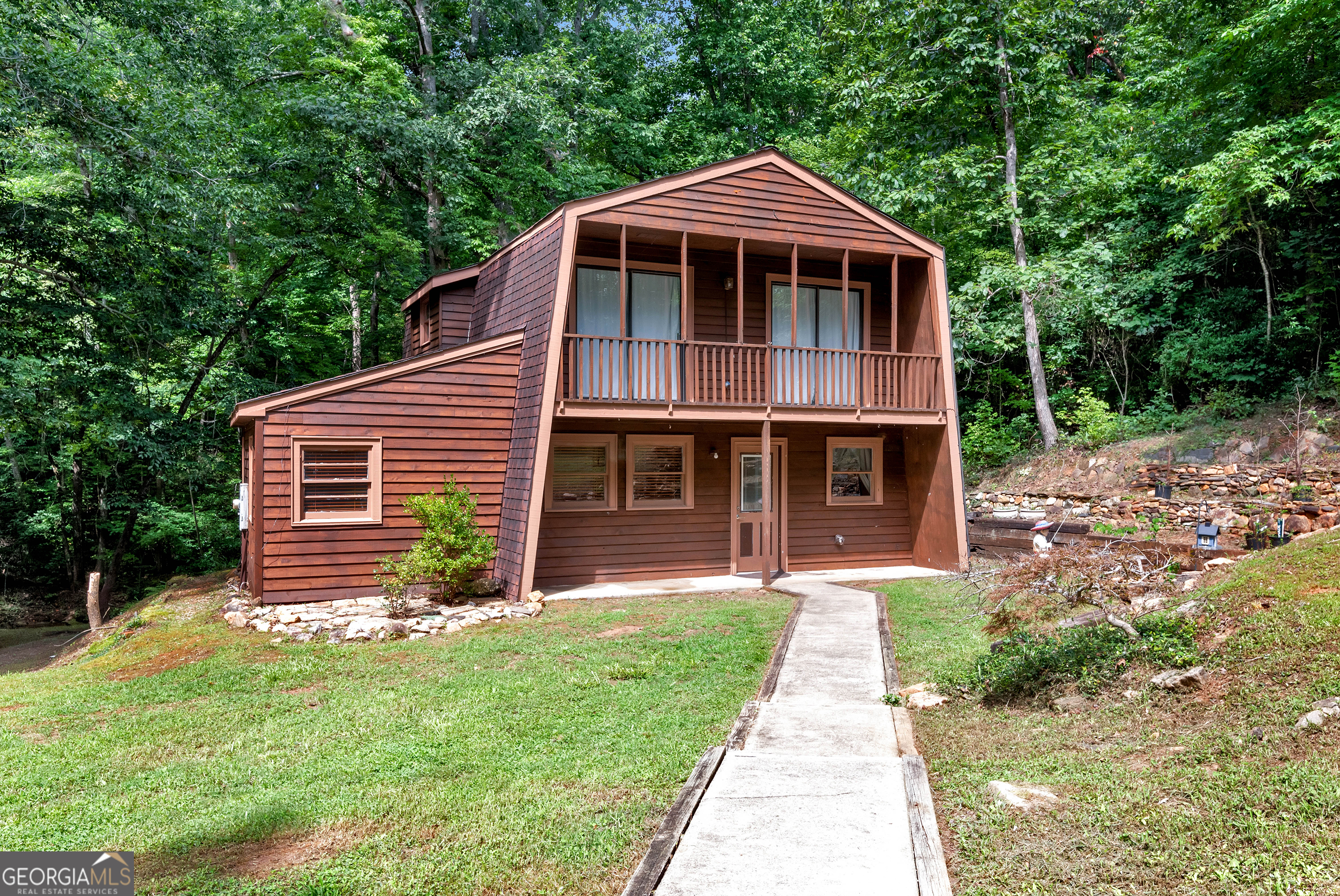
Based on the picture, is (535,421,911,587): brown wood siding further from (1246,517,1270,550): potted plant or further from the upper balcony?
(1246,517,1270,550): potted plant

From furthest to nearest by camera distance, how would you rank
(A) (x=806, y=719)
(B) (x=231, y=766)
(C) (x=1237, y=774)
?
(A) (x=806, y=719), (B) (x=231, y=766), (C) (x=1237, y=774)

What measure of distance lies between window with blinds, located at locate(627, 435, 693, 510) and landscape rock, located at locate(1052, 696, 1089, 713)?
8105 millimetres

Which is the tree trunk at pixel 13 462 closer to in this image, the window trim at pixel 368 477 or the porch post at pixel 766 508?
the window trim at pixel 368 477

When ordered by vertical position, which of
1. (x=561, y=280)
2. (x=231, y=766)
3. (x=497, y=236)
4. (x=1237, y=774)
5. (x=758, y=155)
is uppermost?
(x=497, y=236)

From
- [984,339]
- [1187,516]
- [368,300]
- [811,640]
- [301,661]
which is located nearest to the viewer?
[301,661]

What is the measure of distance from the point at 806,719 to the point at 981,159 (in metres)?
19.4

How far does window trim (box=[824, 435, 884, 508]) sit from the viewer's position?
1400 centimetres

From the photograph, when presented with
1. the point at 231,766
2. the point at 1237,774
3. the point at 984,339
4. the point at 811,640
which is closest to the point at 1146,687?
the point at 1237,774

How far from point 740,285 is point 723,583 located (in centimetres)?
474

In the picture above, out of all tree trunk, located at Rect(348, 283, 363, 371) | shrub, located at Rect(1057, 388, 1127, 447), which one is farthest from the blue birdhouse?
tree trunk, located at Rect(348, 283, 363, 371)

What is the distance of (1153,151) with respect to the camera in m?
20.7

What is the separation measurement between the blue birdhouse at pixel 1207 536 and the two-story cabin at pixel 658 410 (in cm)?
337

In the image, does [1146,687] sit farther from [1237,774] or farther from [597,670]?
[597,670]

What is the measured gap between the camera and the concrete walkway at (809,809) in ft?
11.1
